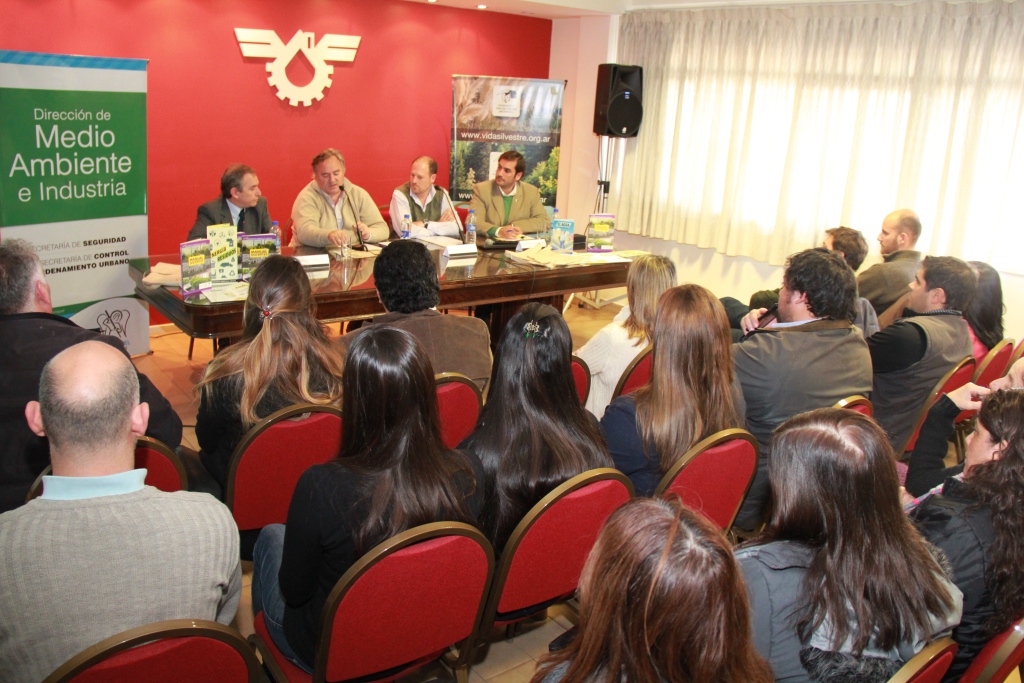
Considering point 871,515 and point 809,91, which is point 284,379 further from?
point 809,91

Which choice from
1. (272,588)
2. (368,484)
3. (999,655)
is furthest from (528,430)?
(999,655)

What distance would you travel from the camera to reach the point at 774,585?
4.60 feet

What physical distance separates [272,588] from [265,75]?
4.61 meters

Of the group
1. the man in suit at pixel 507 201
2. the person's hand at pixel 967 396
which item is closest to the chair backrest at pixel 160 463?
the person's hand at pixel 967 396

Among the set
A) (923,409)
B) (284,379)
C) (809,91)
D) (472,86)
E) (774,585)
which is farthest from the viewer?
(472,86)

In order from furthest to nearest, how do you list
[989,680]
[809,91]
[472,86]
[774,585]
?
[472,86] → [809,91] → [989,680] → [774,585]

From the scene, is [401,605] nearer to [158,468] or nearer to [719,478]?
[158,468]

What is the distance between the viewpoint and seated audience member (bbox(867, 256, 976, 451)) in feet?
10.6

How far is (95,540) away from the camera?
137cm

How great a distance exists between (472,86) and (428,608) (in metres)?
5.39

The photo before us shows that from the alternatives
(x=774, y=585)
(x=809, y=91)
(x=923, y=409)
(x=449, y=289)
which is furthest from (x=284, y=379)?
(x=809, y=91)

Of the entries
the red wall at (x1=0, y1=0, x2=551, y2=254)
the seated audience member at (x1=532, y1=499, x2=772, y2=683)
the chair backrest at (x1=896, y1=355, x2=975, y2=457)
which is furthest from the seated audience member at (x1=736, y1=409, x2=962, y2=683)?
the red wall at (x1=0, y1=0, x2=551, y2=254)

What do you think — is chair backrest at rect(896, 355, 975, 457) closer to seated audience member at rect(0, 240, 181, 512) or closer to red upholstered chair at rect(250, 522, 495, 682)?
red upholstered chair at rect(250, 522, 495, 682)

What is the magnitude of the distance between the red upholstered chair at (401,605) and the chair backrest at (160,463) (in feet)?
1.83
